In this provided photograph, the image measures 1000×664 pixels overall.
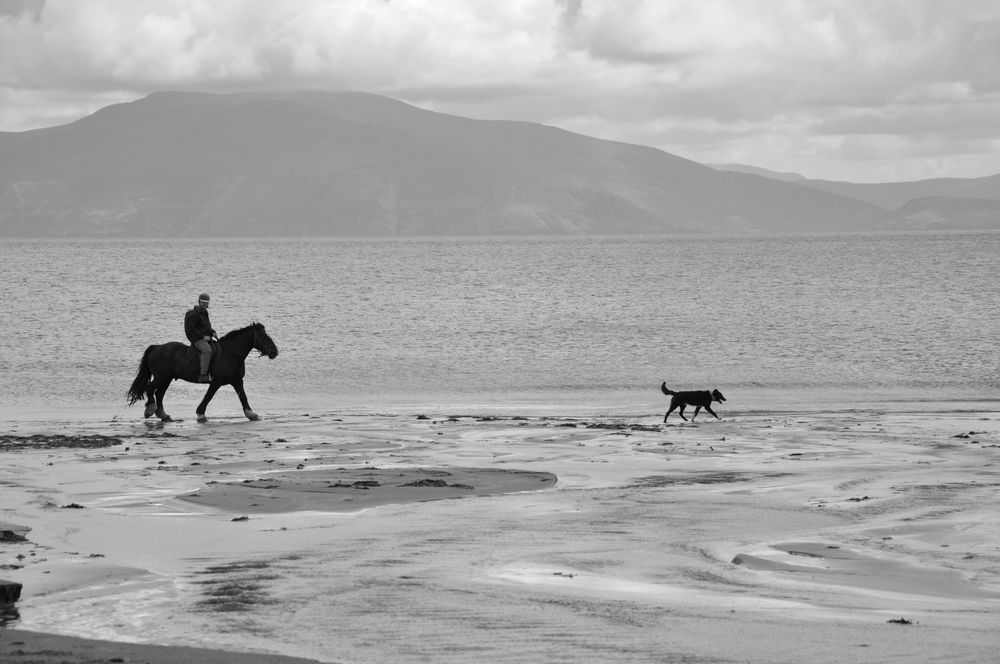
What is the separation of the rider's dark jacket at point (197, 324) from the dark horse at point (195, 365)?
0.30 metres

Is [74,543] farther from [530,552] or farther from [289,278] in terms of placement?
[289,278]

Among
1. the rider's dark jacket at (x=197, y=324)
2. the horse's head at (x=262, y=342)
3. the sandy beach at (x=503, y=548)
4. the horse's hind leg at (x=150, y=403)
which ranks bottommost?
the sandy beach at (x=503, y=548)

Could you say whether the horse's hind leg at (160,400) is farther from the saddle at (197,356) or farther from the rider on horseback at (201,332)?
the rider on horseback at (201,332)

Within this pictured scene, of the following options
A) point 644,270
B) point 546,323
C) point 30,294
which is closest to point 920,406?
point 546,323

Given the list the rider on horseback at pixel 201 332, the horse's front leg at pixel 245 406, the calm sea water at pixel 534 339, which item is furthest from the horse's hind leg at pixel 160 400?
the calm sea water at pixel 534 339

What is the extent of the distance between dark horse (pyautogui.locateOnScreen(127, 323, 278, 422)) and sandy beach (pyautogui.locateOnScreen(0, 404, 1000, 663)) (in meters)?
4.34

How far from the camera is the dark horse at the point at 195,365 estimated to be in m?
26.4

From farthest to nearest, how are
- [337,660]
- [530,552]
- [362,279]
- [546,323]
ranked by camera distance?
[362,279]
[546,323]
[530,552]
[337,660]

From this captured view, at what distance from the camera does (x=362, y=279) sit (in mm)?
119688

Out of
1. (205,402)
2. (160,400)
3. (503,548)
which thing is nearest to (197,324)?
(205,402)

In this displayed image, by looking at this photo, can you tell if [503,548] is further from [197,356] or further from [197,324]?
[197,356]

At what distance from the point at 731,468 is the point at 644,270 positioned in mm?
123456

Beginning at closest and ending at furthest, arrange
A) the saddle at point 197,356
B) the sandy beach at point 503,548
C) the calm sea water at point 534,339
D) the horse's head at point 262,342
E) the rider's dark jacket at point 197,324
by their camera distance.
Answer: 1. the sandy beach at point 503,548
2. the rider's dark jacket at point 197,324
3. the saddle at point 197,356
4. the horse's head at point 262,342
5. the calm sea water at point 534,339

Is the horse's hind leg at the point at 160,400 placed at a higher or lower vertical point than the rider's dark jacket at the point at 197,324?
lower
